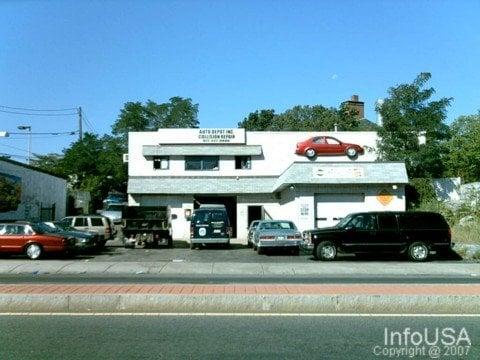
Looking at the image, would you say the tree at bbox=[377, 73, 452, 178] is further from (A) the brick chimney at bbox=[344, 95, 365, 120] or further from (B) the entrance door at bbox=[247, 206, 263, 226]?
(A) the brick chimney at bbox=[344, 95, 365, 120]

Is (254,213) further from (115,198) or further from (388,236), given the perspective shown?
(115,198)

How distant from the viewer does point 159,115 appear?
304ft

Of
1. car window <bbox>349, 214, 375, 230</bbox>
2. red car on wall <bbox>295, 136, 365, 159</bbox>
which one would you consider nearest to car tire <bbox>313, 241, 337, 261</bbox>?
car window <bbox>349, 214, 375, 230</bbox>

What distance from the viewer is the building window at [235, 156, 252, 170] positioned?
4162 centimetres

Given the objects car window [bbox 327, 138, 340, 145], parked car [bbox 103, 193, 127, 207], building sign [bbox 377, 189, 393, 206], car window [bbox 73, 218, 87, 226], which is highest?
car window [bbox 327, 138, 340, 145]

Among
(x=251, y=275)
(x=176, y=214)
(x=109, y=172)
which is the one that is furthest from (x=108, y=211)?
(x=251, y=275)

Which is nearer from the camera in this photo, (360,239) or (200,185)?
(360,239)

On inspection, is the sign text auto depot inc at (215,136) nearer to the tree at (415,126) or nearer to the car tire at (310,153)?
the car tire at (310,153)

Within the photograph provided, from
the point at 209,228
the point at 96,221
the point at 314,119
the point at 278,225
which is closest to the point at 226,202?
the point at 96,221

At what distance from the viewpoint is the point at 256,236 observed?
26484mm

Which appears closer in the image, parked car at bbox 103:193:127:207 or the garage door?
the garage door

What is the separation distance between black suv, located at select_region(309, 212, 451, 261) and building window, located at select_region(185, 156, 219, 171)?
19.7 metres

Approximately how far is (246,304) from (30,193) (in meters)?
34.3

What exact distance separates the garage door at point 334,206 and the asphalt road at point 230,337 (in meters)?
25.8
